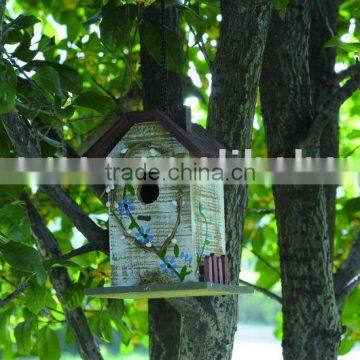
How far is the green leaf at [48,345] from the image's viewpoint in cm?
311

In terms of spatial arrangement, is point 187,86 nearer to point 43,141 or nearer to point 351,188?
point 43,141

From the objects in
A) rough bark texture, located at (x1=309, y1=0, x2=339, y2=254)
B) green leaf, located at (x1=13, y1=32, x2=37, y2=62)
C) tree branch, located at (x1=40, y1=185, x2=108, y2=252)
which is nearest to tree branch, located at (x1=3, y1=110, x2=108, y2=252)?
tree branch, located at (x1=40, y1=185, x2=108, y2=252)

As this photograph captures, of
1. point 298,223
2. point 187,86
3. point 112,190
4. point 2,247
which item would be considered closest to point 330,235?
point 298,223

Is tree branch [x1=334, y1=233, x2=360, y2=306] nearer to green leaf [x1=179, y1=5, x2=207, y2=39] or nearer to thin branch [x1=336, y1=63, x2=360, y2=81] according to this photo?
thin branch [x1=336, y1=63, x2=360, y2=81]

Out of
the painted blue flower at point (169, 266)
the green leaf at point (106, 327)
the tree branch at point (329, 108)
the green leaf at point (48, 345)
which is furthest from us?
the green leaf at point (48, 345)

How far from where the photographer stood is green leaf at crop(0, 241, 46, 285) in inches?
79.0

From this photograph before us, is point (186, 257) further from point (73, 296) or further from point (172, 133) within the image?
point (73, 296)

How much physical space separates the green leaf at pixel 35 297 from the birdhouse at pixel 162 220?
24cm

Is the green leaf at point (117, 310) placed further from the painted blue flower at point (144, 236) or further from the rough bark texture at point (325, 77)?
the rough bark texture at point (325, 77)

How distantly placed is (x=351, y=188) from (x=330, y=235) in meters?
1.87

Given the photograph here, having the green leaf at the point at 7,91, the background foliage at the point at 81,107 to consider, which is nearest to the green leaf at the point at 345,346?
the background foliage at the point at 81,107

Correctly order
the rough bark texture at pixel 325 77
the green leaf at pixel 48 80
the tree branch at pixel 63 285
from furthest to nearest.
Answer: the rough bark texture at pixel 325 77
the tree branch at pixel 63 285
the green leaf at pixel 48 80

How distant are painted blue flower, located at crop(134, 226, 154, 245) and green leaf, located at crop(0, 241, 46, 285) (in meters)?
0.36

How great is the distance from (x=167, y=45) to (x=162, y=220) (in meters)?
0.58
